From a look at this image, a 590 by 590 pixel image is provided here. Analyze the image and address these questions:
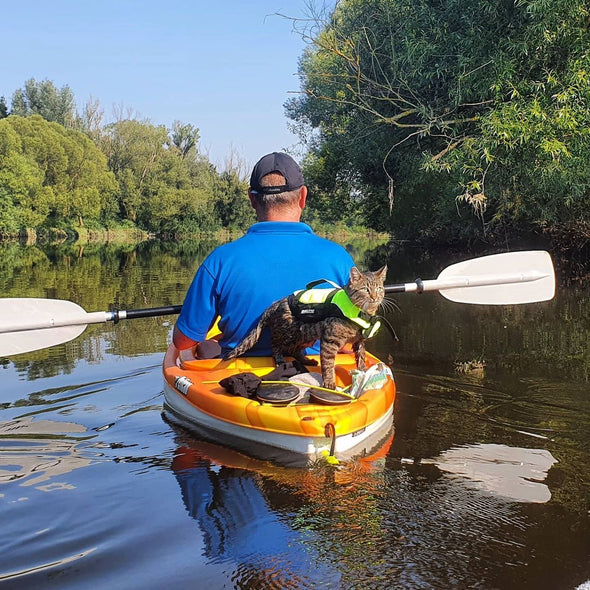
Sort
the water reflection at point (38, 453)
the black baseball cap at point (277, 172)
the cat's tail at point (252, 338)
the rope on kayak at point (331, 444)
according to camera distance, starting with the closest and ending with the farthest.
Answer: the rope on kayak at point (331, 444), the water reflection at point (38, 453), the cat's tail at point (252, 338), the black baseball cap at point (277, 172)

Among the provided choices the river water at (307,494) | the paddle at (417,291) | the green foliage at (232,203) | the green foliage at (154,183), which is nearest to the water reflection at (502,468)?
the river water at (307,494)

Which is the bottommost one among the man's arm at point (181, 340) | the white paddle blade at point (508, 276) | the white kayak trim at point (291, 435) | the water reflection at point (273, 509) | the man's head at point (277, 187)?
the water reflection at point (273, 509)

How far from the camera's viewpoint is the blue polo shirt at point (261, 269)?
14.0 feet

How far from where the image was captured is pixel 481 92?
40.6 ft

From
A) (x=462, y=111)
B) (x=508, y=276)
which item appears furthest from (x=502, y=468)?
(x=462, y=111)

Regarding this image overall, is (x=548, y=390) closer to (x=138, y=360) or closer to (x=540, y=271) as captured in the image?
(x=540, y=271)

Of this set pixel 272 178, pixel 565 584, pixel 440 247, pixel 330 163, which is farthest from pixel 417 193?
pixel 565 584

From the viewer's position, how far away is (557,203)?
14.4 m

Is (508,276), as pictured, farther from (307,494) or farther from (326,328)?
(307,494)

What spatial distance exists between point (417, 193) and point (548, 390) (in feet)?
57.1

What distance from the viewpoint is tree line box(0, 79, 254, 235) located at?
4478 cm

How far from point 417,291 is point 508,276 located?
2.85ft

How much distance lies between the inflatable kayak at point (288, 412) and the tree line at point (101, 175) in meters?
41.4

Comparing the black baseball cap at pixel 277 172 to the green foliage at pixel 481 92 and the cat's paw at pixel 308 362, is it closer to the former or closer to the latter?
the cat's paw at pixel 308 362
